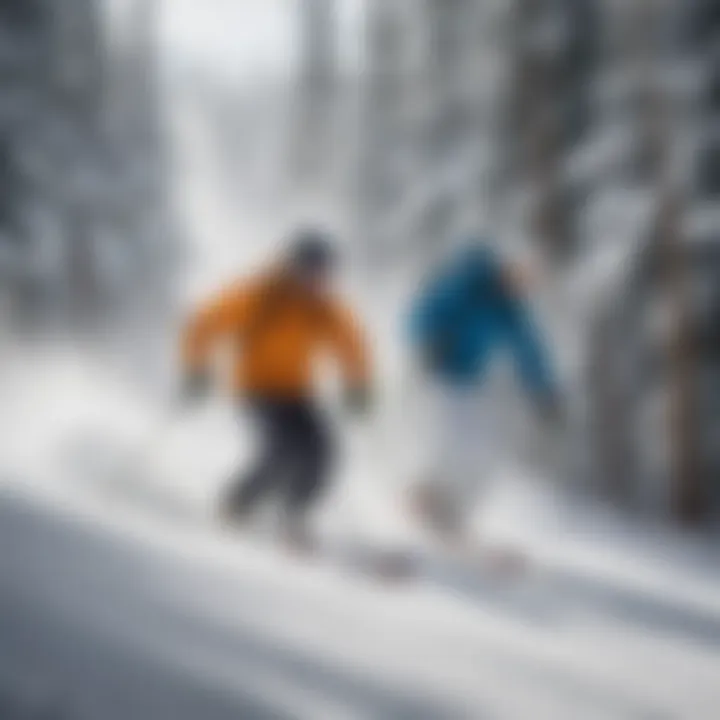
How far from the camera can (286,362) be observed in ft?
16.1

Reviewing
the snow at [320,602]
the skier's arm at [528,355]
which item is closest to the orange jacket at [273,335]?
the snow at [320,602]

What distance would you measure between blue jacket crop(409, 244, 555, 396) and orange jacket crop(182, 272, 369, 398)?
420 millimetres

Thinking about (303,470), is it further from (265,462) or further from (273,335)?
(273,335)

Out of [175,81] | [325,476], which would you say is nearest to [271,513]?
[325,476]

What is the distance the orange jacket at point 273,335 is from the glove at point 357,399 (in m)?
0.04

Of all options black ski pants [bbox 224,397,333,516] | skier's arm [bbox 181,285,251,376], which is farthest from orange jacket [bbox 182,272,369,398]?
black ski pants [bbox 224,397,333,516]

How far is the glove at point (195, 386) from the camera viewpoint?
4945 millimetres

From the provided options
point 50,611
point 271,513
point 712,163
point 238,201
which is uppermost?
point 238,201

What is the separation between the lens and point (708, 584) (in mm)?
4812

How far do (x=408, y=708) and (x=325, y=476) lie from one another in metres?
1.91

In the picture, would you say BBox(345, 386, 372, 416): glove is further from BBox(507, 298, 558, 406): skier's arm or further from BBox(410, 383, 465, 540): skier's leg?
BBox(507, 298, 558, 406): skier's arm

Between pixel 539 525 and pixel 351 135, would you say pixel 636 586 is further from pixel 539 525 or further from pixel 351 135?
pixel 351 135

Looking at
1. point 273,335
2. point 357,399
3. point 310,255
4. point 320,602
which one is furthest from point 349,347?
point 320,602

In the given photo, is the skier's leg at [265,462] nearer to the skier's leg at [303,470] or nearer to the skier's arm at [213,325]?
the skier's leg at [303,470]
